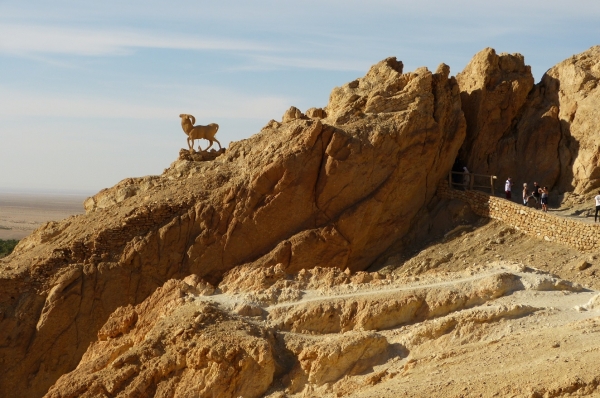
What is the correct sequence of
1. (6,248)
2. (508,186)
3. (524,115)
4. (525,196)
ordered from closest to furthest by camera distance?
(525,196) < (508,186) < (524,115) < (6,248)

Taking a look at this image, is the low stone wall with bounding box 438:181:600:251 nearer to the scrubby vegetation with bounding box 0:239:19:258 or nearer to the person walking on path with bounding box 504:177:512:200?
the person walking on path with bounding box 504:177:512:200

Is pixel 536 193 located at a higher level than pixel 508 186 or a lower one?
lower

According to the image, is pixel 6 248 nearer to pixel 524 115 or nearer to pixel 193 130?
pixel 193 130

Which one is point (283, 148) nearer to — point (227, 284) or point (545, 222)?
point (545, 222)

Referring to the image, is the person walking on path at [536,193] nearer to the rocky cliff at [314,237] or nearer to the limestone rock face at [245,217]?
the rocky cliff at [314,237]

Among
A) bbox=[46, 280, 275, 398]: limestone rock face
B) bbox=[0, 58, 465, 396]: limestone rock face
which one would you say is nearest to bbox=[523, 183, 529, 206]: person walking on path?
bbox=[0, 58, 465, 396]: limestone rock face

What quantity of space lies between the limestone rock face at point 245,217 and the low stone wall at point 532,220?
1.35 m

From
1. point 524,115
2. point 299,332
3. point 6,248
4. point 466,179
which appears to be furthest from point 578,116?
point 6,248

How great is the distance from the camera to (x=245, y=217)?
2684 centimetres

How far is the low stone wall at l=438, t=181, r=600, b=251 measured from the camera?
83.4 ft

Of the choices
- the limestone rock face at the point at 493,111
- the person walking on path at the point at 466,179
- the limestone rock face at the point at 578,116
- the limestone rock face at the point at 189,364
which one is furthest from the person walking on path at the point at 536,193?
the limestone rock face at the point at 189,364

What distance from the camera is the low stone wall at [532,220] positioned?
25422 mm

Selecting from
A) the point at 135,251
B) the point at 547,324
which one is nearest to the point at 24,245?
the point at 135,251

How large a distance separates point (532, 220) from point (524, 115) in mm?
5412
